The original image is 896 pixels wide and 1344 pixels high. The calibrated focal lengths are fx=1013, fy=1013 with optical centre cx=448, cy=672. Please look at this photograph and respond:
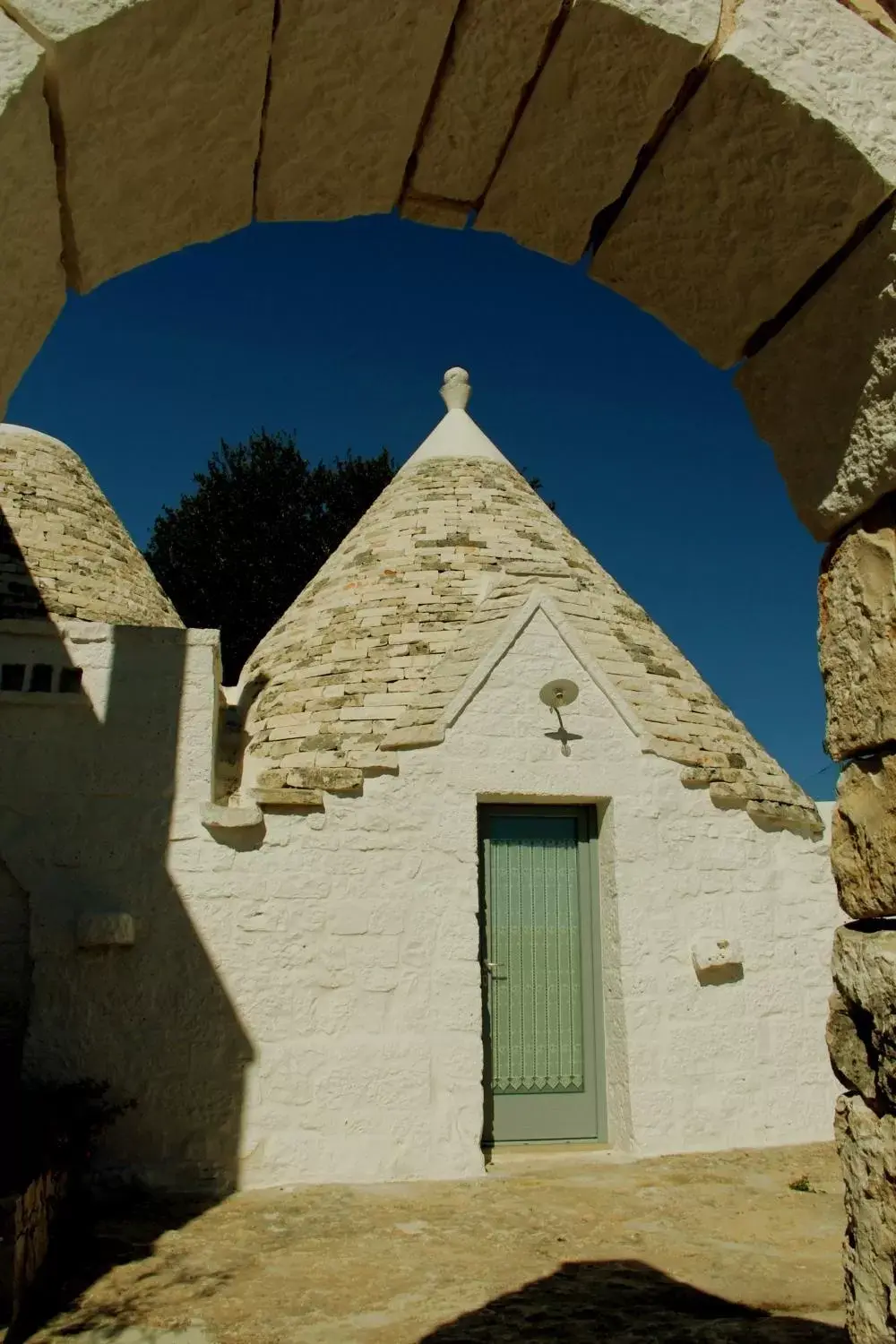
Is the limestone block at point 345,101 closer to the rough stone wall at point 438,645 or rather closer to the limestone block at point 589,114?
the limestone block at point 589,114

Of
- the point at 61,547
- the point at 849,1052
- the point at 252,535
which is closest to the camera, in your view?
the point at 849,1052

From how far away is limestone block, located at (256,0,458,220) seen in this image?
191cm

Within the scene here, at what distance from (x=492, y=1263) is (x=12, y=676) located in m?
4.03

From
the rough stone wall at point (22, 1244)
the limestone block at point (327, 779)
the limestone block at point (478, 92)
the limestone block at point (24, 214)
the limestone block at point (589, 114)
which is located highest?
the limestone block at point (478, 92)

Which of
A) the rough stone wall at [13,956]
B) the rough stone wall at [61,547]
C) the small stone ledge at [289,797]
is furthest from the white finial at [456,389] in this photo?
the rough stone wall at [13,956]

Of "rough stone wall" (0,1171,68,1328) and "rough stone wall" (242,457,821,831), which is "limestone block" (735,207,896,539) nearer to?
"rough stone wall" (0,1171,68,1328)

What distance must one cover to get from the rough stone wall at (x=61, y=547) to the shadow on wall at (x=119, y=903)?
2258 mm

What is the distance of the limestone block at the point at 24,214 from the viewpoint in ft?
5.51

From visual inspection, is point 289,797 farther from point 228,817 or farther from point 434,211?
point 434,211

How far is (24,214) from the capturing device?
1.86 meters

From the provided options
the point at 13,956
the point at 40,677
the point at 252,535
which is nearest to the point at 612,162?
the point at 40,677

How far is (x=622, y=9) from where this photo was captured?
189 centimetres

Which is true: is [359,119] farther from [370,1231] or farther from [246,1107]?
[246,1107]

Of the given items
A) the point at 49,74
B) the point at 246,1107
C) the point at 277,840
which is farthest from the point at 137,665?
the point at 49,74
